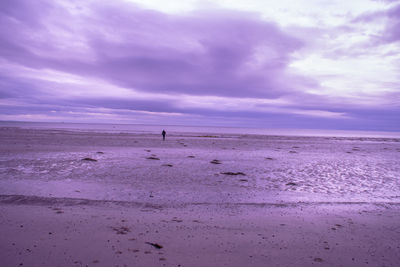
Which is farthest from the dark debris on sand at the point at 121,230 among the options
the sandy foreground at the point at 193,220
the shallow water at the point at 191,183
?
the shallow water at the point at 191,183

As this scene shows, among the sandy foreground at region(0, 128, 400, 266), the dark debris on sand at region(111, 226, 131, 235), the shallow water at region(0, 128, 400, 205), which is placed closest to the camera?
the sandy foreground at region(0, 128, 400, 266)

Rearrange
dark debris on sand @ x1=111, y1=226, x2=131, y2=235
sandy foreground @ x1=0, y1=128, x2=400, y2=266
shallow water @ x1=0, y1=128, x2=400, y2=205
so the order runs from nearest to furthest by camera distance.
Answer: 1. sandy foreground @ x1=0, y1=128, x2=400, y2=266
2. dark debris on sand @ x1=111, y1=226, x2=131, y2=235
3. shallow water @ x1=0, y1=128, x2=400, y2=205

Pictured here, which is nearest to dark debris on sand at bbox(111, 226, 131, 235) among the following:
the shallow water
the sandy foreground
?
the sandy foreground

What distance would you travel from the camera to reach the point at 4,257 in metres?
5.20

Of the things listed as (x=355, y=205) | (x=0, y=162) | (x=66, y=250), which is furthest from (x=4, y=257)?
(x=0, y=162)

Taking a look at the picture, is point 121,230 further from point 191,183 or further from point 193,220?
point 191,183

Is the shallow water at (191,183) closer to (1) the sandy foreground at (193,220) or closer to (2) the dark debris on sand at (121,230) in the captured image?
(1) the sandy foreground at (193,220)

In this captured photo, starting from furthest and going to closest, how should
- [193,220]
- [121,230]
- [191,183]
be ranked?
[191,183] → [193,220] → [121,230]

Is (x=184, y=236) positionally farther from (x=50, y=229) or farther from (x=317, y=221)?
(x=317, y=221)

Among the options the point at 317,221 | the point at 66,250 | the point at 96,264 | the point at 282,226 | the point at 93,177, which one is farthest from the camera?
the point at 93,177

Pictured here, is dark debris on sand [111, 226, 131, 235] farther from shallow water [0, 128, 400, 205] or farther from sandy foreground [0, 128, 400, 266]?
shallow water [0, 128, 400, 205]

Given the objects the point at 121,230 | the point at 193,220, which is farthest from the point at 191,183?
the point at 121,230

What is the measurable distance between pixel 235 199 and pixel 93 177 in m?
8.07

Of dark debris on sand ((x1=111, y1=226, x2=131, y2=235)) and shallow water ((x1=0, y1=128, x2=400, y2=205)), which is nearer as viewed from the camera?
dark debris on sand ((x1=111, y1=226, x2=131, y2=235))
